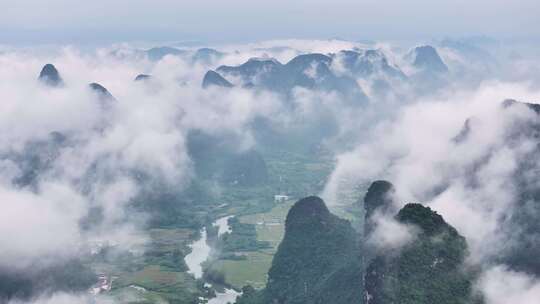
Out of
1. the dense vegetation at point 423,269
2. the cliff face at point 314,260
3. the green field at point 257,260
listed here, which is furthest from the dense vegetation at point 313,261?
the dense vegetation at point 423,269

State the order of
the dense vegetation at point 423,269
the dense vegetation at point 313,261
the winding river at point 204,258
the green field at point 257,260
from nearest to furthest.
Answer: the dense vegetation at point 423,269, the dense vegetation at point 313,261, the winding river at point 204,258, the green field at point 257,260

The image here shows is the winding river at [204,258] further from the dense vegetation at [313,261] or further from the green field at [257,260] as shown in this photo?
the dense vegetation at [313,261]

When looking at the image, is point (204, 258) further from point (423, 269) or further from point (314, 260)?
point (423, 269)

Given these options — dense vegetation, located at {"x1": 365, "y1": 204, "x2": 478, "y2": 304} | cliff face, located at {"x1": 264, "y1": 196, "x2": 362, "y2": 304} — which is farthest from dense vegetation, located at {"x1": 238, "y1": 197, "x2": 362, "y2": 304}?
dense vegetation, located at {"x1": 365, "y1": 204, "x2": 478, "y2": 304}

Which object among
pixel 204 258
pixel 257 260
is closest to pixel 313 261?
pixel 257 260

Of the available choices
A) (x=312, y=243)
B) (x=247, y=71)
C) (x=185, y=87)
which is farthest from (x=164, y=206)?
(x=247, y=71)

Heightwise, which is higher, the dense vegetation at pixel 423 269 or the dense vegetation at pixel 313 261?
the dense vegetation at pixel 313 261

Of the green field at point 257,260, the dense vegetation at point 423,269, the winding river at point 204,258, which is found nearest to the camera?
the dense vegetation at point 423,269
